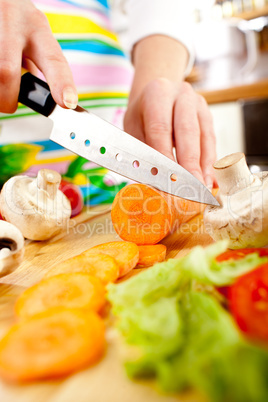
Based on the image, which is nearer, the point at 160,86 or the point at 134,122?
the point at 160,86

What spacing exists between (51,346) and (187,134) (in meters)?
0.94

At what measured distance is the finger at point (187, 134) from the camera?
1.25m

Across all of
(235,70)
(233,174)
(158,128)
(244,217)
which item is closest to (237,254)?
(244,217)

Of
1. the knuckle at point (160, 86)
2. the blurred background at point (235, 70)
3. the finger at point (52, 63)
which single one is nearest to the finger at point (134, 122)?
the knuckle at point (160, 86)

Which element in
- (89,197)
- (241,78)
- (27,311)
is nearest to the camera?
(27,311)

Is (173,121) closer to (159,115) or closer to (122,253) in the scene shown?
(159,115)

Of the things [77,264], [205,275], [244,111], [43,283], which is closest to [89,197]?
[77,264]

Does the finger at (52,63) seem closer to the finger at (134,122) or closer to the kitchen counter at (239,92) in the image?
the finger at (134,122)

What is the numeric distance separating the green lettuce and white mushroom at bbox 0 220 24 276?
0.27m

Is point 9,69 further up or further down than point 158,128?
further up

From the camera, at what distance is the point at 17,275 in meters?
0.91

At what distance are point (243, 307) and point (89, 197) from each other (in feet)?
3.83

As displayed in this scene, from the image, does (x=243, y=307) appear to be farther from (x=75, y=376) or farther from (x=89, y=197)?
(x=89, y=197)

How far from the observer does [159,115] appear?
132cm
